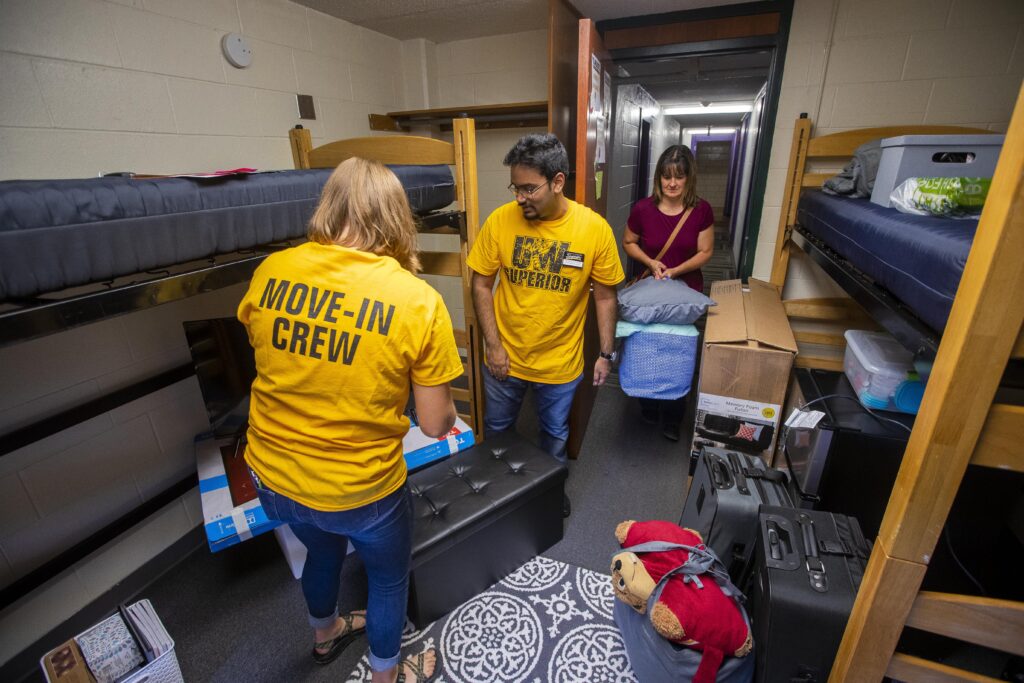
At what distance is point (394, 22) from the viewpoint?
266 cm

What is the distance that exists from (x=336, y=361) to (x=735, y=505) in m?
1.28

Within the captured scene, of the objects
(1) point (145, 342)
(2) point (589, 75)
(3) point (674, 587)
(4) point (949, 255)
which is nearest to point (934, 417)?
(4) point (949, 255)

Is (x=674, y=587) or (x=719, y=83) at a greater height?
(x=719, y=83)

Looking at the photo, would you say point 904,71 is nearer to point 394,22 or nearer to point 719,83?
point 394,22

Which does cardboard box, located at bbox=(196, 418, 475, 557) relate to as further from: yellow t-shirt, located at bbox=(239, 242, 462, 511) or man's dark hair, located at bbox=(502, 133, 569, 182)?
man's dark hair, located at bbox=(502, 133, 569, 182)

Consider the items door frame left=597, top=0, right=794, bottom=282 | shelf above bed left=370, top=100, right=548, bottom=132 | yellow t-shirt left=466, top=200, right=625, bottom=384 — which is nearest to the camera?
yellow t-shirt left=466, top=200, right=625, bottom=384

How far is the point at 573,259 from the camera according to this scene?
5.52 ft

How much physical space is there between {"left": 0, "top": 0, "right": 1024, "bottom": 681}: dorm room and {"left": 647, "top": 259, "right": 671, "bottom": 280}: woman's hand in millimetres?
466

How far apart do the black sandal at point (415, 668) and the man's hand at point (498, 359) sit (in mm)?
969

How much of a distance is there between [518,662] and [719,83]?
5.73m

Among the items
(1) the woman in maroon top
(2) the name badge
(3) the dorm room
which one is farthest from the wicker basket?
(1) the woman in maroon top

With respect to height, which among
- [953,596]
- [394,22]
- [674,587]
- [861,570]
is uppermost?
[394,22]

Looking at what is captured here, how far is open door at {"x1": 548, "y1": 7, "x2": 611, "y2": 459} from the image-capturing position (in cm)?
193

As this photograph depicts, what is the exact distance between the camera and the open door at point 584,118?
1.93 metres
